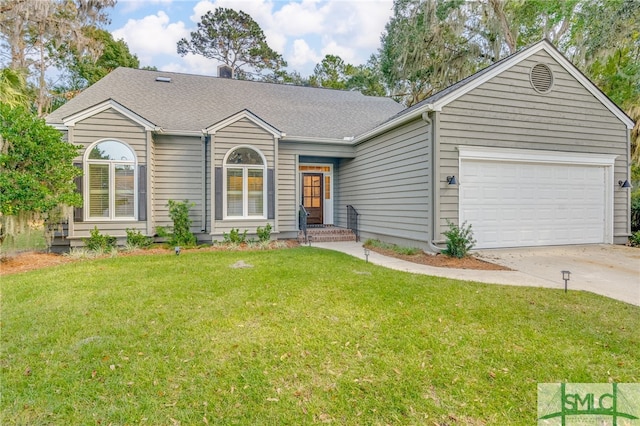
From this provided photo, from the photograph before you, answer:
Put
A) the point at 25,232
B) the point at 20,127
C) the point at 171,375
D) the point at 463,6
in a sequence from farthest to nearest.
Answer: the point at 463,6 < the point at 25,232 < the point at 20,127 < the point at 171,375

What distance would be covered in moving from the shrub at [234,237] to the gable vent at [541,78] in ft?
26.7

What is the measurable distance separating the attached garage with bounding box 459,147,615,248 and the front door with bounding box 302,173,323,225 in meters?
5.47

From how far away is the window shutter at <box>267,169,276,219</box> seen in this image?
895cm

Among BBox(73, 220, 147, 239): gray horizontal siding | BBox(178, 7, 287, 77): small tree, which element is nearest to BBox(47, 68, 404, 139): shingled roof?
BBox(73, 220, 147, 239): gray horizontal siding

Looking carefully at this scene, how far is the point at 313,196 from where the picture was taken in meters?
11.7

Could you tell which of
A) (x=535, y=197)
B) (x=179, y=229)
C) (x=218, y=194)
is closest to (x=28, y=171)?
(x=179, y=229)

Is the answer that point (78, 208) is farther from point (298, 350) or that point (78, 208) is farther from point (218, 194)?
point (298, 350)

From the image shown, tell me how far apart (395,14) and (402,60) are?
2.40m

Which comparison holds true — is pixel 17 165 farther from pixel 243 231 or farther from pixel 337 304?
pixel 337 304

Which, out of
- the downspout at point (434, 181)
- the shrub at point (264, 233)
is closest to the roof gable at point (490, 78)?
the downspout at point (434, 181)

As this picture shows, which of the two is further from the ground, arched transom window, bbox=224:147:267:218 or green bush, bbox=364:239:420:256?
arched transom window, bbox=224:147:267:218

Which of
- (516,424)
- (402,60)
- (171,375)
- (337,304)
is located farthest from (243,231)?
(402,60)

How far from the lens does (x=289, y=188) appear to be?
994 centimetres

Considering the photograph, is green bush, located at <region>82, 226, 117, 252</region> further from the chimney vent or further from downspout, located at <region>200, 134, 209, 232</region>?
the chimney vent
